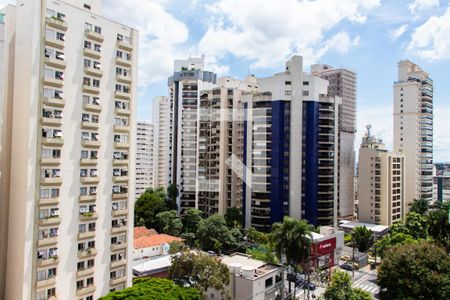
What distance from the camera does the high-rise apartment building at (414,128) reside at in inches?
2854

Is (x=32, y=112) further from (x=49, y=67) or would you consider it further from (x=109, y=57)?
(x=109, y=57)

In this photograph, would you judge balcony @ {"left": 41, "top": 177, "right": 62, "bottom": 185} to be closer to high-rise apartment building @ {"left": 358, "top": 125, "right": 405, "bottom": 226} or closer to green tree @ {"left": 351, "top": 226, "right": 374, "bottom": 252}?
green tree @ {"left": 351, "top": 226, "right": 374, "bottom": 252}

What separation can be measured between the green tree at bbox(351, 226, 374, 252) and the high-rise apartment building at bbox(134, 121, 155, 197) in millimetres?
67852

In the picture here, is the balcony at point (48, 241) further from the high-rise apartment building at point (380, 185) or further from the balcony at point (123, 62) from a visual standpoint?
the high-rise apartment building at point (380, 185)

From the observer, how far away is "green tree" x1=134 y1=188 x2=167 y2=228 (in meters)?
56.2

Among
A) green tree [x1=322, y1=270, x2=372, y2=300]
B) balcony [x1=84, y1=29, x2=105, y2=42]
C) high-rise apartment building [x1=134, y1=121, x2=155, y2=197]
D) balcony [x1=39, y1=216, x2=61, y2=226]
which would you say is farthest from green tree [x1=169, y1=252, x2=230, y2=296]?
high-rise apartment building [x1=134, y1=121, x2=155, y2=197]

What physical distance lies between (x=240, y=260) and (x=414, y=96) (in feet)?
191

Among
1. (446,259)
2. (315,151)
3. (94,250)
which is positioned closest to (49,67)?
(94,250)

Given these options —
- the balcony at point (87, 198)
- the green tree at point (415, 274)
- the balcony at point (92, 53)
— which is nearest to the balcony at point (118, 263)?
the balcony at point (87, 198)

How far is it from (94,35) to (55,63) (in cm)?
384

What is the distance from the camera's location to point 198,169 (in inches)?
2512

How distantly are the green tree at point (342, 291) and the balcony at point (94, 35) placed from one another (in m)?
25.6

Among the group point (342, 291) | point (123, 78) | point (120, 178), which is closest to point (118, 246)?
point (120, 178)

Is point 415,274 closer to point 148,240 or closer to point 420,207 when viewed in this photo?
point 148,240
